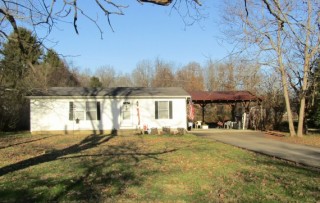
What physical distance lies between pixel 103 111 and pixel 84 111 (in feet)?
4.29

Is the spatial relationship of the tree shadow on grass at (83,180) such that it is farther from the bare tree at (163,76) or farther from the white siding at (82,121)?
the bare tree at (163,76)

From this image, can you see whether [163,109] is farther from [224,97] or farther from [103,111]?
[224,97]

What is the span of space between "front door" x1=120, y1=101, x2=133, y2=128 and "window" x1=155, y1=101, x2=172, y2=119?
6.23 feet

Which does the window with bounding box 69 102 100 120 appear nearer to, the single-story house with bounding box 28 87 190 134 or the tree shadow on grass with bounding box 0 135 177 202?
the single-story house with bounding box 28 87 190 134

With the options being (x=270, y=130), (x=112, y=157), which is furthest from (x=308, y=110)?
(x=112, y=157)

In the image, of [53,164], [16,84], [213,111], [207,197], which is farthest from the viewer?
[213,111]

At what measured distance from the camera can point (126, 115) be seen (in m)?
26.0

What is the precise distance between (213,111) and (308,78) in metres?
21.8

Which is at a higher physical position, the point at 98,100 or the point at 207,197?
the point at 98,100

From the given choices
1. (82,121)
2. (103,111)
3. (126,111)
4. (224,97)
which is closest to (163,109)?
(126,111)

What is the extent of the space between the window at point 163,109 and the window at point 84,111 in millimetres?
4147

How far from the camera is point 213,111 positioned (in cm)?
4406

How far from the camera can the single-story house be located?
25.5 meters

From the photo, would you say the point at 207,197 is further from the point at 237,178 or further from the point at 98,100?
the point at 98,100
